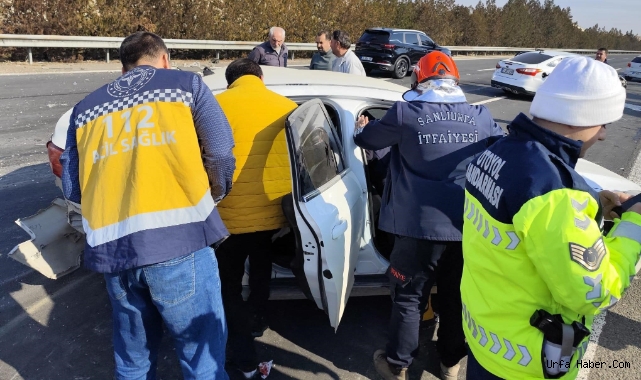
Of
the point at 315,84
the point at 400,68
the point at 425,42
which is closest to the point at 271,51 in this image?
the point at 315,84

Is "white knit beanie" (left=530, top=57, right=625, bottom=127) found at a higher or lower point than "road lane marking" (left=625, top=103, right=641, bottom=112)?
higher

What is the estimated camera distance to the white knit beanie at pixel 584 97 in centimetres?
144

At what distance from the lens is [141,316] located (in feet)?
Answer: 6.54

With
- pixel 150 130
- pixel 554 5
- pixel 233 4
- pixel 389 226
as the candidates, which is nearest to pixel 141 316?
pixel 150 130

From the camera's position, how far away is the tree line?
14.1m

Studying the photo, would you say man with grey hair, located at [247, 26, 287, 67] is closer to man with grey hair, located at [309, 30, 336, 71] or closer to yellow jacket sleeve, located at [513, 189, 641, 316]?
man with grey hair, located at [309, 30, 336, 71]

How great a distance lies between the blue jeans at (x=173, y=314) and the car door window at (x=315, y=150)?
634mm

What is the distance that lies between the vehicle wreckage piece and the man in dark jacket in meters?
2.18

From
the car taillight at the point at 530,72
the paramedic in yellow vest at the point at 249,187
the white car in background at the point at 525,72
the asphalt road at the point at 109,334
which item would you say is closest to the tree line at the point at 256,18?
the white car in background at the point at 525,72

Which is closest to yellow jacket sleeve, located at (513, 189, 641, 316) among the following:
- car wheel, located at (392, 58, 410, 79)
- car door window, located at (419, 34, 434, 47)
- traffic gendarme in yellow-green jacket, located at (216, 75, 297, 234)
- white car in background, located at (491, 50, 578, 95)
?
traffic gendarme in yellow-green jacket, located at (216, 75, 297, 234)

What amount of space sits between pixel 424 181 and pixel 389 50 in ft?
46.5

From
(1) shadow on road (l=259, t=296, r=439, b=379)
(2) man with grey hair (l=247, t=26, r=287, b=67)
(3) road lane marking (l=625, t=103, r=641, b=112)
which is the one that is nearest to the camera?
(1) shadow on road (l=259, t=296, r=439, b=379)

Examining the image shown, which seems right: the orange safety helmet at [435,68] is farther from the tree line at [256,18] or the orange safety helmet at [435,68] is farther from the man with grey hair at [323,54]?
the tree line at [256,18]

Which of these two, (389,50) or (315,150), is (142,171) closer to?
(315,150)
